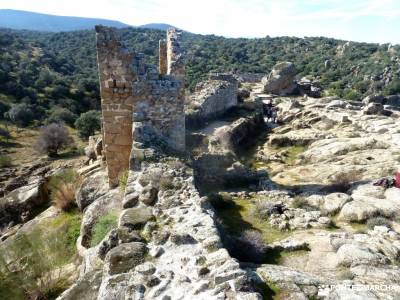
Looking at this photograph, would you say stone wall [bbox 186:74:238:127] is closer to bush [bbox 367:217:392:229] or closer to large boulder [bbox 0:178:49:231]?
large boulder [bbox 0:178:49:231]

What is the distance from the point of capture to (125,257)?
425 centimetres

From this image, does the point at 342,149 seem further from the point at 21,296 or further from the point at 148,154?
the point at 21,296

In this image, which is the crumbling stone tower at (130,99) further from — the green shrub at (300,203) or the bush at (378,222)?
the bush at (378,222)

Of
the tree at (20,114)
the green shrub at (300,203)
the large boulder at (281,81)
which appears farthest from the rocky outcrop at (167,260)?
the tree at (20,114)

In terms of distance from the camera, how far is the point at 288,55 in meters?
67.3

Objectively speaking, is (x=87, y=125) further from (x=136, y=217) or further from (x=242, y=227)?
(x=136, y=217)

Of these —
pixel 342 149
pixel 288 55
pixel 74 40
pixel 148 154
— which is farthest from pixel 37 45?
pixel 148 154

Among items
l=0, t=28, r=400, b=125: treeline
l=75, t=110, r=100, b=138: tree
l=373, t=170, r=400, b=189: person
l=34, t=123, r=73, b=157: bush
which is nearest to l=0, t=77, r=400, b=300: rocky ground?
l=373, t=170, r=400, b=189: person

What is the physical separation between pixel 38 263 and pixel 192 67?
52.6 m

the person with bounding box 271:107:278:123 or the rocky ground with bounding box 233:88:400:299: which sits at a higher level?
the rocky ground with bounding box 233:88:400:299

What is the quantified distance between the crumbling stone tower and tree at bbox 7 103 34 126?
101 feet

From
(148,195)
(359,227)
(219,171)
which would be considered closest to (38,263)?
(148,195)

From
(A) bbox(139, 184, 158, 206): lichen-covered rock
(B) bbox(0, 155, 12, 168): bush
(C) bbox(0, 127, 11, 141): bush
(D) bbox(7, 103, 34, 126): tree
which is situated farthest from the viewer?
(D) bbox(7, 103, 34, 126): tree

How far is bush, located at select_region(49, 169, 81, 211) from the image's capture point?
983 centimetres
